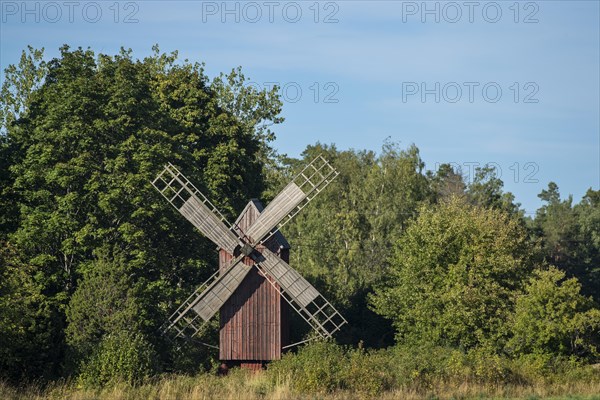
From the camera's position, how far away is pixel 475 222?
143 ft

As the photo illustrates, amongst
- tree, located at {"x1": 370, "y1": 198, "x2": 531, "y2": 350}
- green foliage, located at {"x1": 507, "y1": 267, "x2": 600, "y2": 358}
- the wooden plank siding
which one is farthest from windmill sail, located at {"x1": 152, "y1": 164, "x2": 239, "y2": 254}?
green foliage, located at {"x1": 507, "y1": 267, "x2": 600, "y2": 358}

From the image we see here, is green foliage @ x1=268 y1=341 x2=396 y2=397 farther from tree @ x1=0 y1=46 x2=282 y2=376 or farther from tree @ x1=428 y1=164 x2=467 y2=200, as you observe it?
tree @ x1=428 y1=164 x2=467 y2=200

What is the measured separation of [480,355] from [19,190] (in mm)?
19580

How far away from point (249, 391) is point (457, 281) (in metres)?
14.4

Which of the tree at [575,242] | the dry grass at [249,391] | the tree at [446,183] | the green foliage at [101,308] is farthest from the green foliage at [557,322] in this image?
the tree at [446,183]

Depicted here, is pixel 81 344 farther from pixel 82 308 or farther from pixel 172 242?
pixel 172 242

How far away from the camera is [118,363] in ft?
105

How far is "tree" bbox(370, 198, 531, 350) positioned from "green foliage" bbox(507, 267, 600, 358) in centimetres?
233

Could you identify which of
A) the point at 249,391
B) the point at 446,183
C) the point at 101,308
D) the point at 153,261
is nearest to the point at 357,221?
the point at 446,183

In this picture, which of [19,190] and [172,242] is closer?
[19,190]

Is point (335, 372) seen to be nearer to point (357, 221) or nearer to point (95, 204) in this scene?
point (95, 204)

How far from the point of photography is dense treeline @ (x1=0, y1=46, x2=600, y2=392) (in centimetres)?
3428

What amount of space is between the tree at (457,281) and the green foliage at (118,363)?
46.0 ft

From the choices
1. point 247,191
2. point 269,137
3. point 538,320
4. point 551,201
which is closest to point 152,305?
point 247,191
